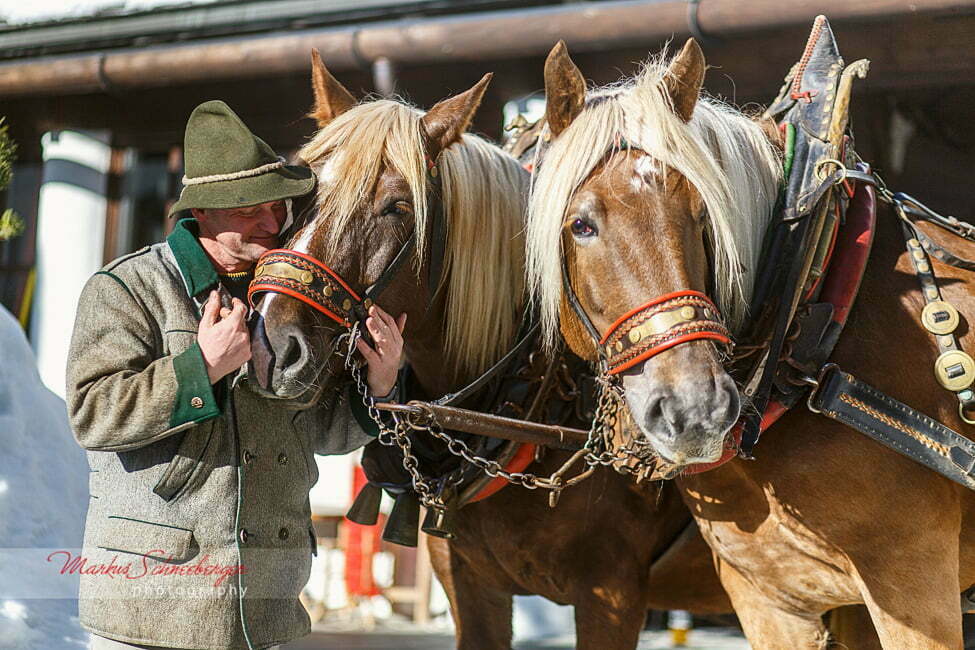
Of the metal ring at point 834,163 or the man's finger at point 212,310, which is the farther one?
the metal ring at point 834,163

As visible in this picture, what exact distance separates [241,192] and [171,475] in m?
0.54

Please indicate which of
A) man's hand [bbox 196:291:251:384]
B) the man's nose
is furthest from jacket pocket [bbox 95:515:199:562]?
the man's nose

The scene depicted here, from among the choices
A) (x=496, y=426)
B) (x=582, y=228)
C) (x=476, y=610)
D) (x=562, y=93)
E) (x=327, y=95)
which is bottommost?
(x=476, y=610)

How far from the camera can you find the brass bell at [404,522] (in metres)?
2.41

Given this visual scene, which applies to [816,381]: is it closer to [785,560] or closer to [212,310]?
[785,560]

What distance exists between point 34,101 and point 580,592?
4234 millimetres

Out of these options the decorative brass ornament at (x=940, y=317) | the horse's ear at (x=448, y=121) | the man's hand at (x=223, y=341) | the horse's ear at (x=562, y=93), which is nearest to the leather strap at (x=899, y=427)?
the decorative brass ornament at (x=940, y=317)

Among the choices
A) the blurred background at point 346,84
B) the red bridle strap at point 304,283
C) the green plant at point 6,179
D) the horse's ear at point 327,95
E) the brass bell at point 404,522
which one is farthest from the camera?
the blurred background at point 346,84

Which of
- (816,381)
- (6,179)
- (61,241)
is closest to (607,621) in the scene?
(816,381)

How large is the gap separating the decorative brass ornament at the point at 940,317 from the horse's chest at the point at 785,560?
1.43 ft

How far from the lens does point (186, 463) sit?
68.1 inches

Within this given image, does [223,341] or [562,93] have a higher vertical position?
[562,93]

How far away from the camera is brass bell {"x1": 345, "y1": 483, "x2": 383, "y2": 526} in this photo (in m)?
2.46

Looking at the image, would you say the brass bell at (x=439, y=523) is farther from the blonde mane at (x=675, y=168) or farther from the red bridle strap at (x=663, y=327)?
the red bridle strap at (x=663, y=327)
